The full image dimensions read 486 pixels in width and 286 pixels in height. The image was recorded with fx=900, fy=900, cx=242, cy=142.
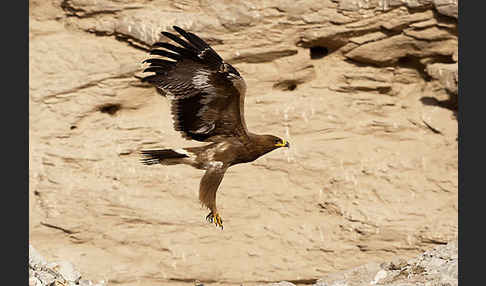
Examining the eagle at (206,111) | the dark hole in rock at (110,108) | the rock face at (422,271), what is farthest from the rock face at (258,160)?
the eagle at (206,111)

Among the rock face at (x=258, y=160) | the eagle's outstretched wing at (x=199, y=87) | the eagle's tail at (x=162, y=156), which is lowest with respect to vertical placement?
the rock face at (x=258, y=160)

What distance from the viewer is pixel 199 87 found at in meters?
8.26

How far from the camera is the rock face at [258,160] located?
11656 mm

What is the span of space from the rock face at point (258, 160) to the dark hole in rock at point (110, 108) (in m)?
0.02

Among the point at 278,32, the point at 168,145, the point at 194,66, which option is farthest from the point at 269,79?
the point at 194,66

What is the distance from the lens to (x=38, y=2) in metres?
12.0

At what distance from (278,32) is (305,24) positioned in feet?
1.20

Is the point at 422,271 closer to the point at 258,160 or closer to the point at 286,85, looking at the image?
the point at 258,160

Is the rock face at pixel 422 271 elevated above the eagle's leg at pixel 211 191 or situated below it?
below

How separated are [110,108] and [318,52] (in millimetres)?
2897

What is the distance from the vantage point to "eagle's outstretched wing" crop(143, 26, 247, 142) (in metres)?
8.02

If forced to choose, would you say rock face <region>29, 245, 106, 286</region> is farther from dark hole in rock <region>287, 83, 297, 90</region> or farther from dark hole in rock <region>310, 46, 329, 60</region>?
dark hole in rock <region>310, 46, 329, 60</region>

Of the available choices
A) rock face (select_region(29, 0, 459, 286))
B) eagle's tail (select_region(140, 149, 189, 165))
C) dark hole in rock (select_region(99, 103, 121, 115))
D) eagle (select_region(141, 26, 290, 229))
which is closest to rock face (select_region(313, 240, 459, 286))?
rock face (select_region(29, 0, 459, 286))

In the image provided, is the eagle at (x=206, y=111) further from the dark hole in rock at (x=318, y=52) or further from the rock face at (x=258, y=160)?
the dark hole in rock at (x=318, y=52)
